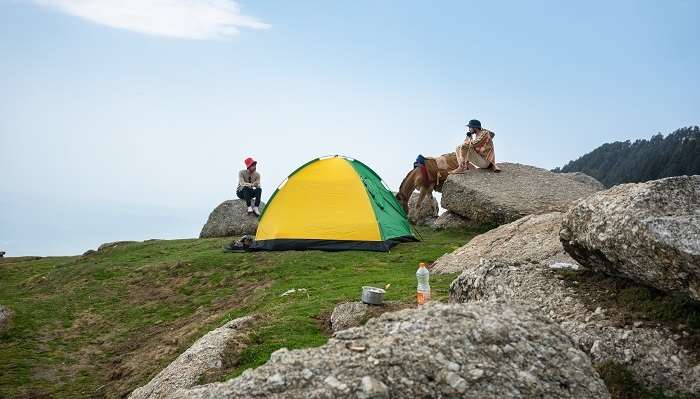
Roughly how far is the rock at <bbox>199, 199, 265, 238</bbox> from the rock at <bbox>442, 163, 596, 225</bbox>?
383 inches

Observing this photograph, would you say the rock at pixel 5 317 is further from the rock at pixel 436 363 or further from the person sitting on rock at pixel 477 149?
the person sitting on rock at pixel 477 149

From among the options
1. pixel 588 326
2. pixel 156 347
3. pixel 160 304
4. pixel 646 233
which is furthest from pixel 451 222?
pixel 646 233

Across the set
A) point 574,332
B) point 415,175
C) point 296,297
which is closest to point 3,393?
point 296,297

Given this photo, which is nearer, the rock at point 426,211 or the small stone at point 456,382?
the small stone at point 456,382

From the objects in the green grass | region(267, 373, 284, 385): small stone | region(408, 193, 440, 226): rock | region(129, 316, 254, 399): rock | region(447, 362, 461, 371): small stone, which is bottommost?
the green grass

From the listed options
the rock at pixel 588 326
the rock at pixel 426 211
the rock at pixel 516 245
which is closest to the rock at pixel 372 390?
the rock at pixel 588 326

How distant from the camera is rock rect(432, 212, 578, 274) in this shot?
47.9ft

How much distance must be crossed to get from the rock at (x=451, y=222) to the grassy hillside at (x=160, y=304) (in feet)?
1.94

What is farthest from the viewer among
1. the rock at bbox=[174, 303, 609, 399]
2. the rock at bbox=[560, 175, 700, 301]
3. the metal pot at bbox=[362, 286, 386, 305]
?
the metal pot at bbox=[362, 286, 386, 305]

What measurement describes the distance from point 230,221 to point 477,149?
12259mm

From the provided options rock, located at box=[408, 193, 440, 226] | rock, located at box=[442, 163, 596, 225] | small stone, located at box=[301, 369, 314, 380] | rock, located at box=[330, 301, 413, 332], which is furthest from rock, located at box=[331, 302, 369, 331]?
→ rock, located at box=[408, 193, 440, 226]

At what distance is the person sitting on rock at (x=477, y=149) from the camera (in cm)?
2711

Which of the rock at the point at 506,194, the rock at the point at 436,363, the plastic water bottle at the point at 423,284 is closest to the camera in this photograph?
the rock at the point at 436,363

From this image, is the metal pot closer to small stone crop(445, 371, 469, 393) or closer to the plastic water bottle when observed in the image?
the plastic water bottle
